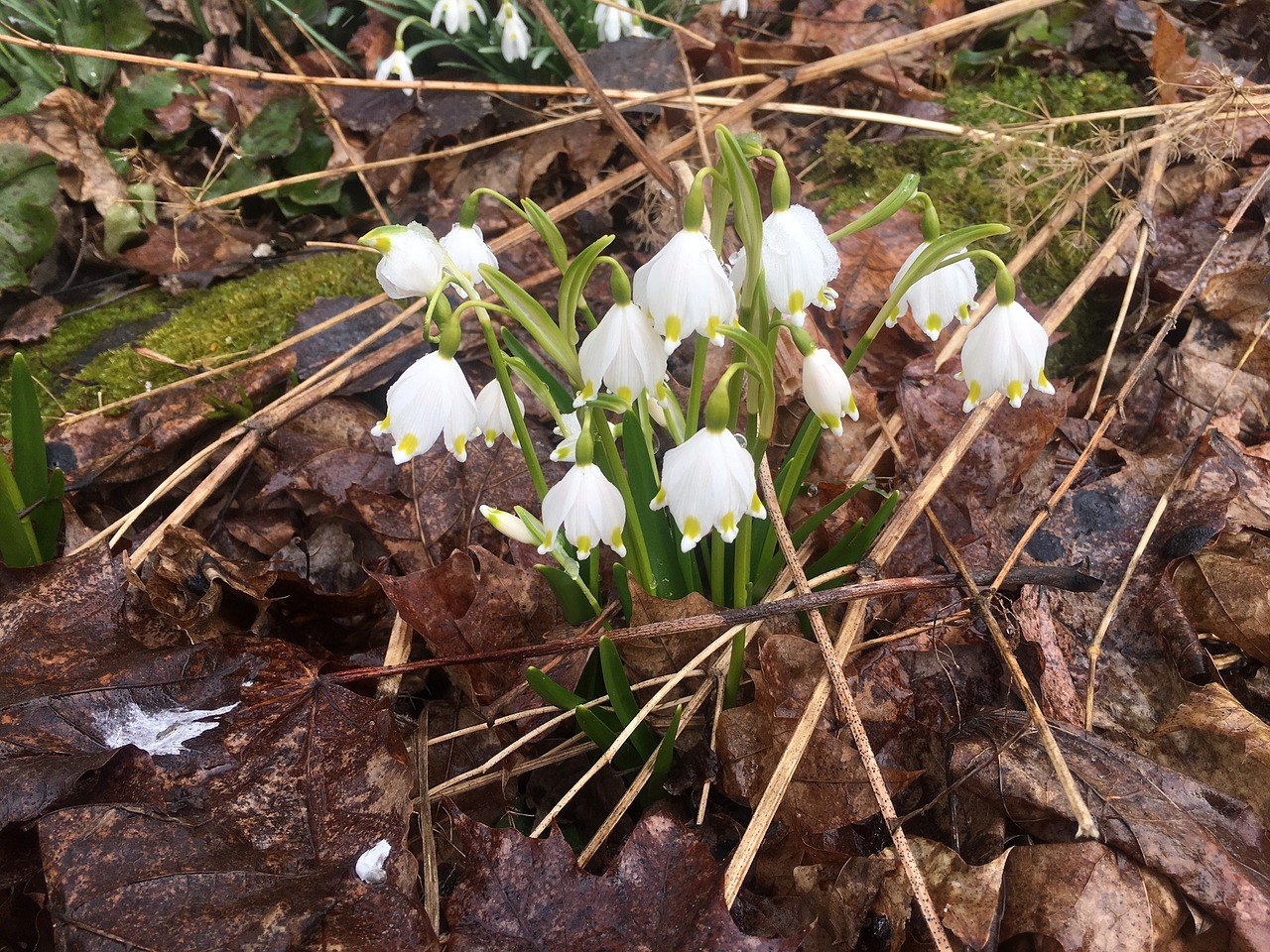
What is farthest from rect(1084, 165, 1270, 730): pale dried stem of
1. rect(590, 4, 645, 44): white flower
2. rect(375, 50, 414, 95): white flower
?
rect(375, 50, 414, 95): white flower

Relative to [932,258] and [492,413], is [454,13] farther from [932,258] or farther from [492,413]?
[932,258]

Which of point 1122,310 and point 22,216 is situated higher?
point 22,216

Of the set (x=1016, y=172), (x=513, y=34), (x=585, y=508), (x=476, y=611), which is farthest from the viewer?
(x=513, y=34)

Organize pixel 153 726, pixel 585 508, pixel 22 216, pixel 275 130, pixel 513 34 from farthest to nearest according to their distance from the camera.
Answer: pixel 275 130 → pixel 513 34 → pixel 22 216 → pixel 153 726 → pixel 585 508

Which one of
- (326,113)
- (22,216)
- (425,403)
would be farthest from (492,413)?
(326,113)

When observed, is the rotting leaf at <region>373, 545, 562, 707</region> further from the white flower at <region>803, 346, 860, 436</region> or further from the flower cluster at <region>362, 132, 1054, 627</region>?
the white flower at <region>803, 346, 860, 436</region>

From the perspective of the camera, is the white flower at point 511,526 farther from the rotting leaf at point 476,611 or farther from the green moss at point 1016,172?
the green moss at point 1016,172
